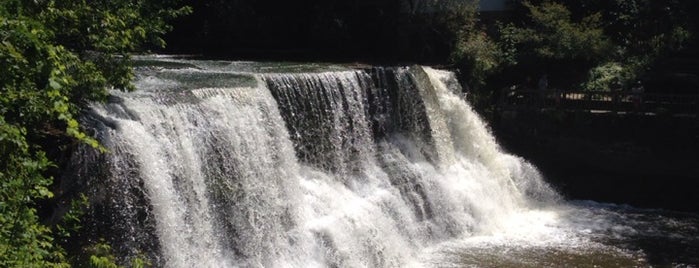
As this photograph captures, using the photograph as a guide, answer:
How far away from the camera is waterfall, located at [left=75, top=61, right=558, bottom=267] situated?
11.1m

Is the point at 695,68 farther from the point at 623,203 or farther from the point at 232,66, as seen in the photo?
the point at 232,66

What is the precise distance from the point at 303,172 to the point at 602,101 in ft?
32.8

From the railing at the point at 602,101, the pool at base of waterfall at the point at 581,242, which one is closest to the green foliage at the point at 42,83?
the pool at base of waterfall at the point at 581,242

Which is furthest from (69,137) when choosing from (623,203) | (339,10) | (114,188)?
(339,10)

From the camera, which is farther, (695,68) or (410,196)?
(695,68)

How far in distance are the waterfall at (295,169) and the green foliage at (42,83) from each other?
94cm

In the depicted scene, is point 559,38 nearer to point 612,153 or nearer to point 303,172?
point 612,153

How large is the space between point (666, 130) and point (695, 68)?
3.87 metres

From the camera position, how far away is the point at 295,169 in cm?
1482

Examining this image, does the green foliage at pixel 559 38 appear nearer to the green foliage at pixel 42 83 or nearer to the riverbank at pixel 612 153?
the riverbank at pixel 612 153

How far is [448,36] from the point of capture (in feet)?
81.9

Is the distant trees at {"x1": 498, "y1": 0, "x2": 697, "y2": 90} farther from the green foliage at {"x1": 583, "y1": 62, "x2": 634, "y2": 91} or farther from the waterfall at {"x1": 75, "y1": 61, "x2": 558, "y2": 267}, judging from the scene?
the waterfall at {"x1": 75, "y1": 61, "x2": 558, "y2": 267}

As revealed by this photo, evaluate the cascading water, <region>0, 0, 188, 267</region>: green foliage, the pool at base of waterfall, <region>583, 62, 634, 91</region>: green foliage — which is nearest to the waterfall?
the cascading water

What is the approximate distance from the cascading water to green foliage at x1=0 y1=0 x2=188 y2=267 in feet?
3.15
